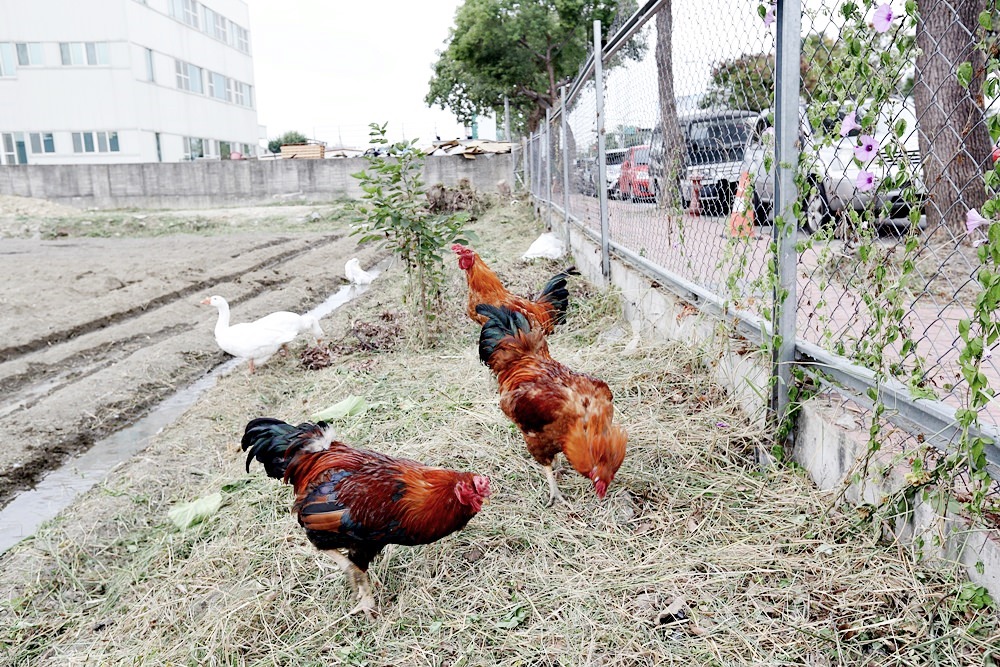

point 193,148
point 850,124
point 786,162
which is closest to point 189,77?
point 193,148

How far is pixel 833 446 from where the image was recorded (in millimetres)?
2363

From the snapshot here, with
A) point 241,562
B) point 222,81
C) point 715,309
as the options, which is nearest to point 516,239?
point 715,309

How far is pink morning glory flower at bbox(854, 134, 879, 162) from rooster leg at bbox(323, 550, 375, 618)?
6.94 feet

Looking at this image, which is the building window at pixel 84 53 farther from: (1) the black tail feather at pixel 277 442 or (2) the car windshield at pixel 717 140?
(1) the black tail feather at pixel 277 442

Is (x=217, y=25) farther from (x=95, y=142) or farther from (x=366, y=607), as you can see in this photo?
(x=366, y=607)

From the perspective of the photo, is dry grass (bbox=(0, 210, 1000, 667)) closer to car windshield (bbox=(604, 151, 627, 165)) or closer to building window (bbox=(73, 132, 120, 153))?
car windshield (bbox=(604, 151, 627, 165))

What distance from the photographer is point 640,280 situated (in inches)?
187

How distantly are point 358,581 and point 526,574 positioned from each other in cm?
61

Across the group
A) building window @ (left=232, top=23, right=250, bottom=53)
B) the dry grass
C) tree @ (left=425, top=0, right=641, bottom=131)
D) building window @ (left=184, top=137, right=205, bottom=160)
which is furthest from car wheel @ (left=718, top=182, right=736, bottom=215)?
building window @ (left=232, top=23, right=250, bottom=53)

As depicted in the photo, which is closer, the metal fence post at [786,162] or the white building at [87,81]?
the metal fence post at [786,162]

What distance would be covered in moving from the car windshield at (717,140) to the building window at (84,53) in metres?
34.6

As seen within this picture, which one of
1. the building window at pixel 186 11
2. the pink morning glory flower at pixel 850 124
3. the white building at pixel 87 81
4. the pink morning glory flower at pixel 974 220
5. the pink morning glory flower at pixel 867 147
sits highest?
the building window at pixel 186 11

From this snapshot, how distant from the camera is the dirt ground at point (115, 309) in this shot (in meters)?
5.00

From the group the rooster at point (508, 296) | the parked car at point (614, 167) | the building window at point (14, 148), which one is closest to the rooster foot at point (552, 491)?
the rooster at point (508, 296)
